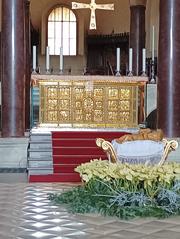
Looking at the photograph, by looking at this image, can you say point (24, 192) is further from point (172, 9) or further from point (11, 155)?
point (172, 9)

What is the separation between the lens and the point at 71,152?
982 centimetres

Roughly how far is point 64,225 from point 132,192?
3.18 feet

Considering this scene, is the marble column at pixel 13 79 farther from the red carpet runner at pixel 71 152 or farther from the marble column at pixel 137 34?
the marble column at pixel 137 34

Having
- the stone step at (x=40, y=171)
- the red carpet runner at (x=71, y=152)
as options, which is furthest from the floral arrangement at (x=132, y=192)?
the stone step at (x=40, y=171)

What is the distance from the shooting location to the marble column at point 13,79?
33.4 feet

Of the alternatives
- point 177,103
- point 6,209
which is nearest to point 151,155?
point 6,209

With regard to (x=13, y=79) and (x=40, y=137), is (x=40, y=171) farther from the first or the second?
(x=13, y=79)

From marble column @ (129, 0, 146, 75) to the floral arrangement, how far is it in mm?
9902

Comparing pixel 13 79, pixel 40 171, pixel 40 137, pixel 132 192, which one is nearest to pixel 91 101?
pixel 40 137

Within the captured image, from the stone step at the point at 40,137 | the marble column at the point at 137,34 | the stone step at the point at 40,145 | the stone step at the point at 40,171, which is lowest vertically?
the stone step at the point at 40,171

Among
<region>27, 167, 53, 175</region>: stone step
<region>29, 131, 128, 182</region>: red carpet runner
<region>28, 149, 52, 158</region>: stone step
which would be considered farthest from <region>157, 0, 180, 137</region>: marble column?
<region>27, 167, 53, 175</region>: stone step

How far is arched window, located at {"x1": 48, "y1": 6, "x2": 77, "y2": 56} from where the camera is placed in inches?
856

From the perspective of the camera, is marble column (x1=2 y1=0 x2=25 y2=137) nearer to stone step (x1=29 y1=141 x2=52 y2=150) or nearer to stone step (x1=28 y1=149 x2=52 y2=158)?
stone step (x1=29 y1=141 x2=52 y2=150)

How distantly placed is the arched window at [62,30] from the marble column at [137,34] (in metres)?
5.61
